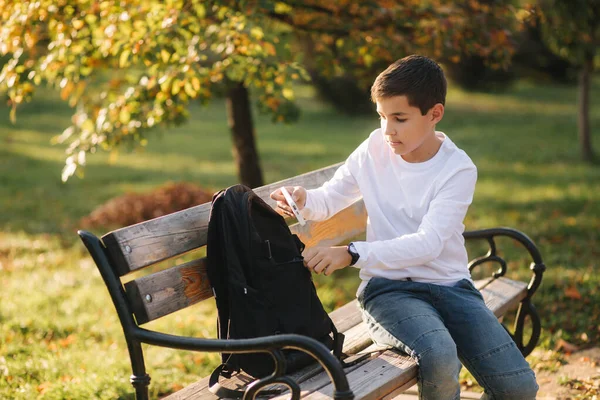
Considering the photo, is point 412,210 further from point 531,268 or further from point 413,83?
point 531,268

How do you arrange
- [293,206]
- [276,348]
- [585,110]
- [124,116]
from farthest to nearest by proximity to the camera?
[585,110], [124,116], [293,206], [276,348]

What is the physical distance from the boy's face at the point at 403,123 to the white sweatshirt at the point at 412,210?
15 cm

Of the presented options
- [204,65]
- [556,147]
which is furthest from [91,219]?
[556,147]

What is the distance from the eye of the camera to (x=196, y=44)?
5012 mm

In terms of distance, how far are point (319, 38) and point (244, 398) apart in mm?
4343

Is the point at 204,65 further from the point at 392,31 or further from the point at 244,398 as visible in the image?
the point at 244,398

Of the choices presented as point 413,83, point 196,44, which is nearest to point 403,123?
point 413,83

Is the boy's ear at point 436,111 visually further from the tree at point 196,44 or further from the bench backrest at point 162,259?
the tree at point 196,44

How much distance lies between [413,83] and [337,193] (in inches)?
29.3

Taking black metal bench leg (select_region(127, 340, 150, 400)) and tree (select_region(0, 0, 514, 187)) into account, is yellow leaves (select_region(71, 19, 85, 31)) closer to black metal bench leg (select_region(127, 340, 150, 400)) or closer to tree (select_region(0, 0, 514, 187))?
tree (select_region(0, 0, 514, 187))

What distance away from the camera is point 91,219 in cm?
854

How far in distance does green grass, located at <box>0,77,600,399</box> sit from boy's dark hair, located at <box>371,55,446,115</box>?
231cm

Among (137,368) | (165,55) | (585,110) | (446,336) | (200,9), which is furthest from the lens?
(585,110)

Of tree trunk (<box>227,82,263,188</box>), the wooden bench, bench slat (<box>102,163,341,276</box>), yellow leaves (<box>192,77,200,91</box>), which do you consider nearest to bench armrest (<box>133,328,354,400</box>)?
the wooden bench
